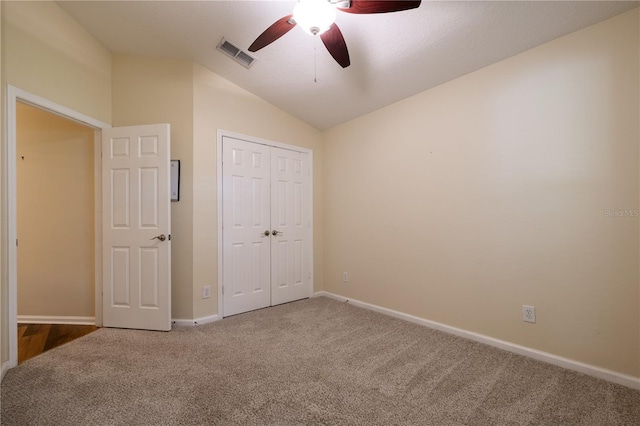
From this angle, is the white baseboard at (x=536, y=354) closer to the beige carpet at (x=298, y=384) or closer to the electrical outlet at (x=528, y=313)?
the beige carpet at (x=298, y=384)

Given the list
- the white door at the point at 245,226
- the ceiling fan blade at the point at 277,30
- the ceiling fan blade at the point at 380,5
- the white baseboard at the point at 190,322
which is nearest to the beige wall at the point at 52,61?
the white baseboard at the point at 190,322

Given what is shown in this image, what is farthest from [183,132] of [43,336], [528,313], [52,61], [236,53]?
[528,313]

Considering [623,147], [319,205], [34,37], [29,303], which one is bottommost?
[29,303]

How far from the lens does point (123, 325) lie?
270cm

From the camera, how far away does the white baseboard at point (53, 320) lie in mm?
2922

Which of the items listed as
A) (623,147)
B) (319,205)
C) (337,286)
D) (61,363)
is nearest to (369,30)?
(623,147)

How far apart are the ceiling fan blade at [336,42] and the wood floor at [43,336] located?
10.6 feet

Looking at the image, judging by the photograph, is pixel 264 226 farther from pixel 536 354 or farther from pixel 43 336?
pixel 536 354

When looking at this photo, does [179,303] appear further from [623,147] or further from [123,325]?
[623,147]

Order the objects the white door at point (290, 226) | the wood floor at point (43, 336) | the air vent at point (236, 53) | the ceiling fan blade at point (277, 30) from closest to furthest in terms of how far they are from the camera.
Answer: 1. the ceiling fan blade at point (277, 30)
2. the wood floor at point (43, 336)
3. the air vent at point (236, 53)
4. the white door at point (290, 226)

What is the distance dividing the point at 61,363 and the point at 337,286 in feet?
9.09

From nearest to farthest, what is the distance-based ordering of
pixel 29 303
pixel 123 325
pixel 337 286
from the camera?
pixel 123 325 → pixel 29 303 → pixel 337 286

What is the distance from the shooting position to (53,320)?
9.66 ft

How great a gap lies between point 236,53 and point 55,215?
8.48 ft
